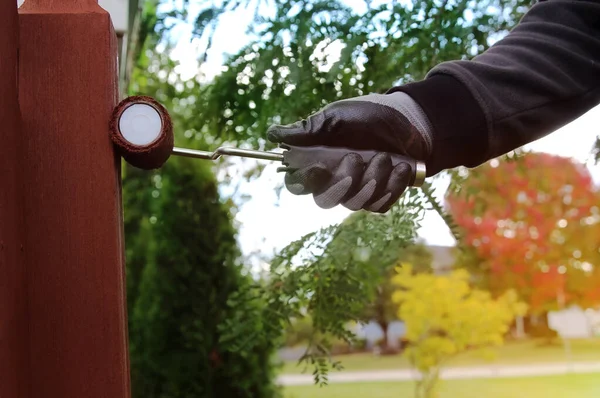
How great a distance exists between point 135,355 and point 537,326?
1.53m

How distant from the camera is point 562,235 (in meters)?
2.40

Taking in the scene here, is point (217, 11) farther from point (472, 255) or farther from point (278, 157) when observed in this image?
point (472, 255)

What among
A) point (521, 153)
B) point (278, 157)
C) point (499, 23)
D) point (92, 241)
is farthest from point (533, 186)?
point (92, 241)

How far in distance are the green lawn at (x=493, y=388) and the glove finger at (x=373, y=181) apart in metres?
2.00

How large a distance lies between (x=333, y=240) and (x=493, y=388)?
174cm

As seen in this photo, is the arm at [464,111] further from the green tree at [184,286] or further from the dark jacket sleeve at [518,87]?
the green tree at [184,286]

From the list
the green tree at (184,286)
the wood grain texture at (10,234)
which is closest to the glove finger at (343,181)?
the wood grain texture at (10,234)

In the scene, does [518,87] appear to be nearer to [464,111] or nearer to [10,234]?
[464,111]

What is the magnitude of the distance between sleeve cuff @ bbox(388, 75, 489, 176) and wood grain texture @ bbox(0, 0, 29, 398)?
1.17 feet

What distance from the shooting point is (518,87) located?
72 cm

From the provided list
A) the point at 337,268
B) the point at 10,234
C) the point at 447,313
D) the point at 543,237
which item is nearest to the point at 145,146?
the point at 10,234

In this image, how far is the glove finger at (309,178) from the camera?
637 millimetres

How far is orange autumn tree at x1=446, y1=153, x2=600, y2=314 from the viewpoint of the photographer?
239 centimetres

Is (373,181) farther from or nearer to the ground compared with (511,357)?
farther from the ground
